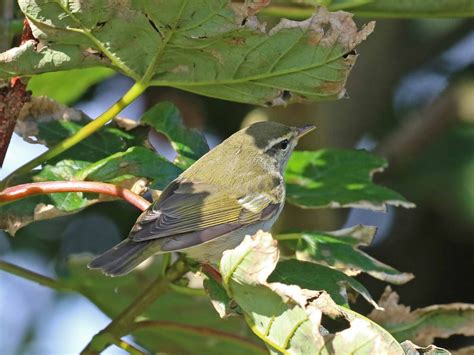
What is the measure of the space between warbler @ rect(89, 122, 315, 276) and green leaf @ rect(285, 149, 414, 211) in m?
0.14

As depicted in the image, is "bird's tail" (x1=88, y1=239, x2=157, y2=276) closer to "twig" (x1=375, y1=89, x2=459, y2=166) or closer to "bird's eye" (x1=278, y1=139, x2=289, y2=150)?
"bird's eye" (x1=278, y1=139, x2=289, y2=150)

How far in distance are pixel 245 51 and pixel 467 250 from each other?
2.44m

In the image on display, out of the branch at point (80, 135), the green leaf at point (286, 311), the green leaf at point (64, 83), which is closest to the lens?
the green leaf at point (286, 311)

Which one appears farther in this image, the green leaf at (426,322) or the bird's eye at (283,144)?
the bird's eye at (283,144)

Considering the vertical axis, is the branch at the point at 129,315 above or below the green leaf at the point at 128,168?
below

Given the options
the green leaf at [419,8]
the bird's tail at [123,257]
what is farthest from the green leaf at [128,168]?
the green leaf at [419,8]

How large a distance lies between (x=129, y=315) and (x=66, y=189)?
1.42ft

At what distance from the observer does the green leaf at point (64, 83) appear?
10.6 ft

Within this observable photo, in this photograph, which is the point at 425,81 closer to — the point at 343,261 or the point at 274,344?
the point at 343,261

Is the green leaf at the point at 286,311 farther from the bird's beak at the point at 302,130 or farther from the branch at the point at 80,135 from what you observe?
the bird's beak at the point at 302,130

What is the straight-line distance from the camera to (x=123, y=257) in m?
2.65

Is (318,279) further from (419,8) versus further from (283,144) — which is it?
(283,144)

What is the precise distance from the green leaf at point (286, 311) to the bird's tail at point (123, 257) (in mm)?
543

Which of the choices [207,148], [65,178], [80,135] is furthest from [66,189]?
[207,148]
